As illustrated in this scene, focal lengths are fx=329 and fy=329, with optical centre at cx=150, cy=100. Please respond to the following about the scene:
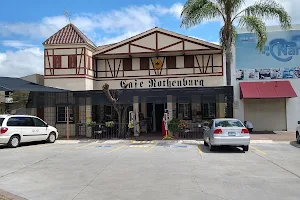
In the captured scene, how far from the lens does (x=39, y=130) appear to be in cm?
1755

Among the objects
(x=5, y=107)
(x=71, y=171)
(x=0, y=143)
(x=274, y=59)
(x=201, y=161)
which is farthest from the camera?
(x=5, y=107)

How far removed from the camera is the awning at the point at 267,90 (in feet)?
72.7

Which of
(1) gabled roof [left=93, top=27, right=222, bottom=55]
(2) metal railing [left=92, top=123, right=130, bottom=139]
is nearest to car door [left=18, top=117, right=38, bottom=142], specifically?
(2) metal railing [left=92, top=123, right=130, bottom=139]

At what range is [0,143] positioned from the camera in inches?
612

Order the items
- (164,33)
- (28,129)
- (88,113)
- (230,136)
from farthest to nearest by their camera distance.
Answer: (164,33)
(88,113)
(28,129)
(230,136)

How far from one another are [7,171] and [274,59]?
1966cm

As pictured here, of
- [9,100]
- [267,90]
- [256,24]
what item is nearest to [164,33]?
[256,24]

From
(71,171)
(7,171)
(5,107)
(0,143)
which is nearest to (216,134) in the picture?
(71,171)

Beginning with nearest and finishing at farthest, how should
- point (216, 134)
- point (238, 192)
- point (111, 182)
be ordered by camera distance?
point (238, 192) → point (111, 182) → point (216, 134)

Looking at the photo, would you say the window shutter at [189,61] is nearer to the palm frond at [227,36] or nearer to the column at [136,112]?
the column at [136,112]

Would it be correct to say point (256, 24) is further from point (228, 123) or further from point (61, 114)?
point (61, 114)

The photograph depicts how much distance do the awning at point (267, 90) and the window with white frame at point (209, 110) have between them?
2134 millimetres

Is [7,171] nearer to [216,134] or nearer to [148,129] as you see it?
[216,134]

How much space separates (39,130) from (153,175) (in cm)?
1055
